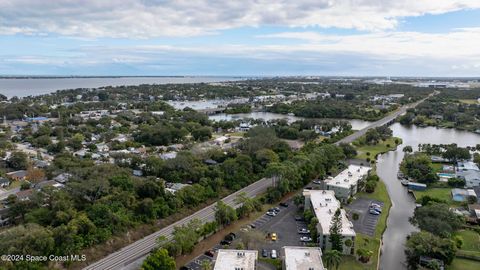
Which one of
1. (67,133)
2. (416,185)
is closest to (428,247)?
(416,185)

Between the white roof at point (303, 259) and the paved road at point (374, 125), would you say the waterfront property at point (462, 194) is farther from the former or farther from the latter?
the paved road at point (374, 125)

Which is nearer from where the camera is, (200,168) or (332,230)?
(332,230)

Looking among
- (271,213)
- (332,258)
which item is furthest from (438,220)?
(271,213)

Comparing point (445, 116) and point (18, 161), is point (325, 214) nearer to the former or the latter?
point (18, 161)

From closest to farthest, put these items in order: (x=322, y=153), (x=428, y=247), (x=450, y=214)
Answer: (x=428, y=247) < (x=450, y=214) < (x=322, y=153)

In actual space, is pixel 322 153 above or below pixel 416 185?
above

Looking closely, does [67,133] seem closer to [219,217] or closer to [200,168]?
[200,168]
